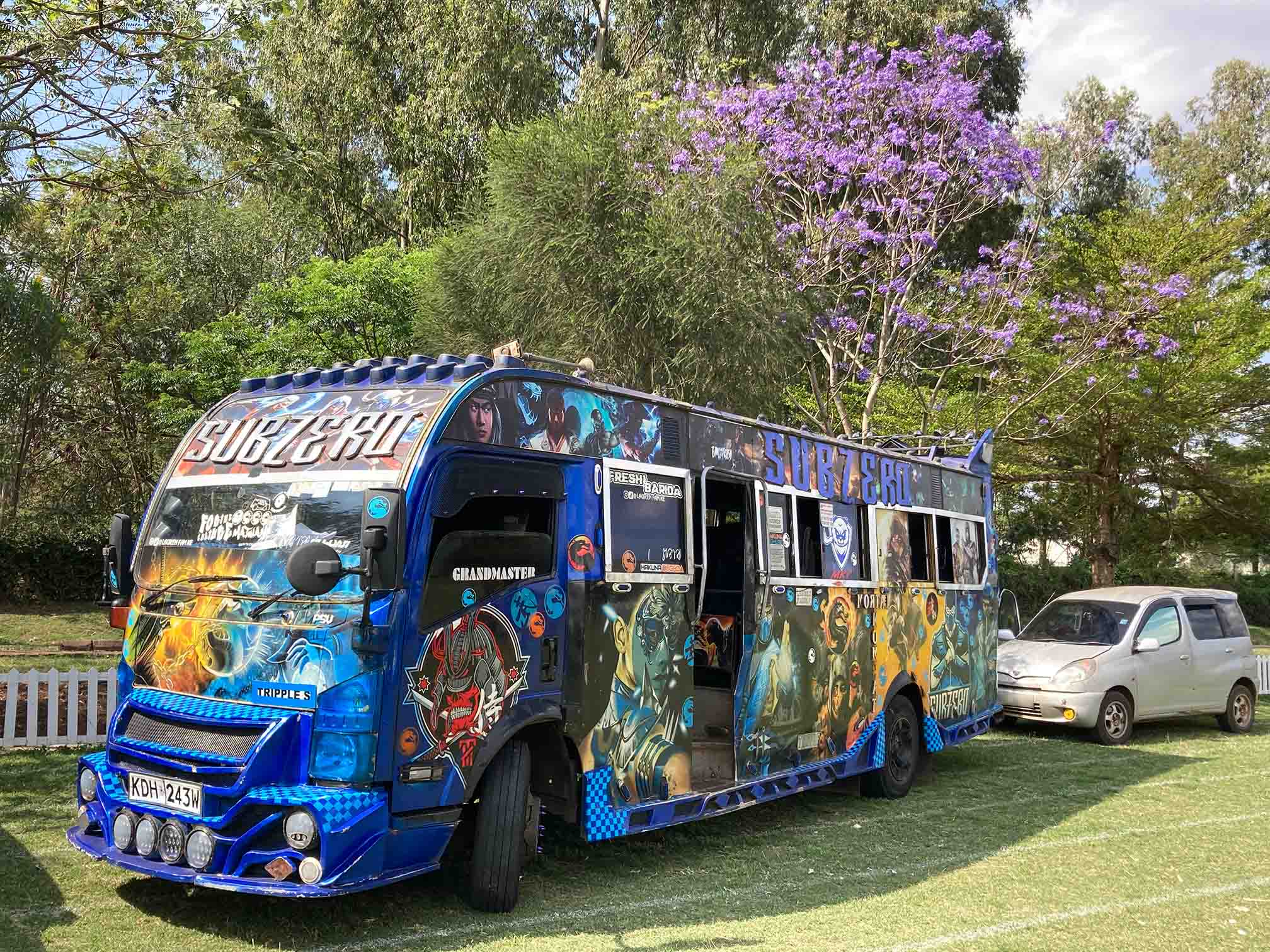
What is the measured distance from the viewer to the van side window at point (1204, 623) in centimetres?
1467

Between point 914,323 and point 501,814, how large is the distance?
13.4m

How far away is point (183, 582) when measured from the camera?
233 inches

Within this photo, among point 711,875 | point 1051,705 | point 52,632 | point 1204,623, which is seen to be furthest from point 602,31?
point 711,875

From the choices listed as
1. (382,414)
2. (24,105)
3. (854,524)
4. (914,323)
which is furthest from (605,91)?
(382,414)

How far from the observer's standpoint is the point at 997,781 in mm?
10922

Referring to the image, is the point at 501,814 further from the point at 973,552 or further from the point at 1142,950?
the point at 973,552

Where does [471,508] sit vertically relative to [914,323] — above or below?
below

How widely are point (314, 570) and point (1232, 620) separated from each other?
14.2 meters

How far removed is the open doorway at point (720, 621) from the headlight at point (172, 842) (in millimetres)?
3364

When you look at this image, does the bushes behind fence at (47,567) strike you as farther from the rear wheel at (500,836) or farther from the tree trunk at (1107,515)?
the tree trunk at (1107,515)

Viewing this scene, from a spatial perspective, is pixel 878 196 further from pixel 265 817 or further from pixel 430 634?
pixel 265 817

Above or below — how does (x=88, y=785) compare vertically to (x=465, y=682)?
below

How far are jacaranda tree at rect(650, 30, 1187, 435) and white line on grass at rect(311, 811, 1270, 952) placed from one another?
27.4 feet

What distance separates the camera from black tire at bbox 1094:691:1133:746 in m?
13.2
